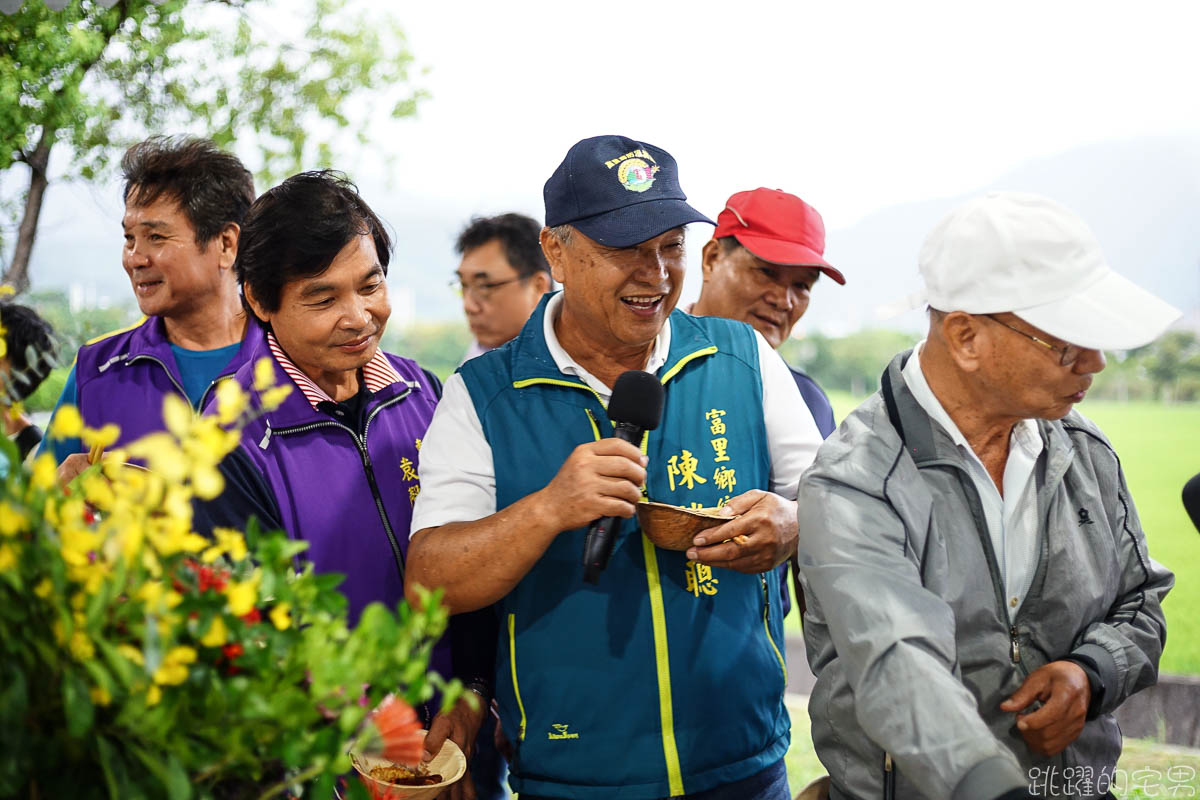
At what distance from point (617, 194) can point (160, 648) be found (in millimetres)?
1193

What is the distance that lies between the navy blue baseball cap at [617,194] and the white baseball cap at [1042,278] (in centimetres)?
51

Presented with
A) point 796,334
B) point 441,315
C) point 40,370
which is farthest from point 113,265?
point 796,334

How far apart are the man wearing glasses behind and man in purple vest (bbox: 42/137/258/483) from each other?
1.10m

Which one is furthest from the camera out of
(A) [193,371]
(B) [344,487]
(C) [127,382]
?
(A) [193,371]

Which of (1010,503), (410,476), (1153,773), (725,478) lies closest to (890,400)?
(1010,503)

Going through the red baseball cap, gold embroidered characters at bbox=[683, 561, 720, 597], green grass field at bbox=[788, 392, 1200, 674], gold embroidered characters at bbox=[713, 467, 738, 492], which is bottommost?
green grass field at bbox=[788, 392, 1200, 674]

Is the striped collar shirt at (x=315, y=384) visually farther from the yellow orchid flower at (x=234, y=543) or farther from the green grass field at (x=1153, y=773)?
the green grass field at (x=1153, y=773)

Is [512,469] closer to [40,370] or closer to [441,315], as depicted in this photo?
[40,370]

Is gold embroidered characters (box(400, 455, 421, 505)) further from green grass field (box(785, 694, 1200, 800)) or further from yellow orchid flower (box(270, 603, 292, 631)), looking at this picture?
green grass field (box(785, 694, 1200, 800))

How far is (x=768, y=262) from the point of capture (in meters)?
2.71

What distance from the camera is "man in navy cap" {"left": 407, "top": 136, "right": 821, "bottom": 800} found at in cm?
165

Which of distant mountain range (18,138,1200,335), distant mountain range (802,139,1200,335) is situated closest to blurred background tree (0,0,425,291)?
distant mountain range (18,138,1200,335)

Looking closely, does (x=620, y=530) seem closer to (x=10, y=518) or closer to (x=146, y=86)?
(x=10, y=518)

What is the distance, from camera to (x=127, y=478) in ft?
2.71
